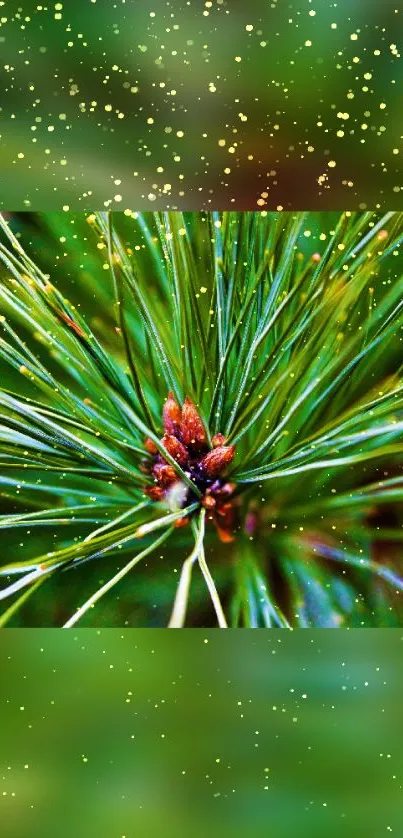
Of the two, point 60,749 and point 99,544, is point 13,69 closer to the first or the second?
point 99,544

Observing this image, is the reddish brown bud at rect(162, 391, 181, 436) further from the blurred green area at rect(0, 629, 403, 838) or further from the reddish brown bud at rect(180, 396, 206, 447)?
the blurred green area at rect(0, 629, 403, 838)

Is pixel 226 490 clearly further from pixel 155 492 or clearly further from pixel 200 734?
pixel 200 734

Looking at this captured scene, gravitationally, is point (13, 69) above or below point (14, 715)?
above

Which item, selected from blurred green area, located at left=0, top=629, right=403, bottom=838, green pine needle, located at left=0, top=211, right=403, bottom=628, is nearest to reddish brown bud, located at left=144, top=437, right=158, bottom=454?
green pine needle, located at left=0, top=211, right=403, bottom=628

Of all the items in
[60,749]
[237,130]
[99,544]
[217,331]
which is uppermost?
[237,130]

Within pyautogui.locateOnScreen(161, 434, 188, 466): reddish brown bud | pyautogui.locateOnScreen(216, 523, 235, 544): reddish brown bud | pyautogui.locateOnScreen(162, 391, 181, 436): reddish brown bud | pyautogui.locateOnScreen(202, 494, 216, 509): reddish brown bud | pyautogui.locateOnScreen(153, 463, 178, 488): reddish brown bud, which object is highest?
pyautogui.locateOnScreen(162, 391, 181, 436): reddish brown bud

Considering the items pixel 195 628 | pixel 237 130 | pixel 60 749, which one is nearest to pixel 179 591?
pixel 195 628

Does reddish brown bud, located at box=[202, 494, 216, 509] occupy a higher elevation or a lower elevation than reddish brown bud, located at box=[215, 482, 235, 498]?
lower
